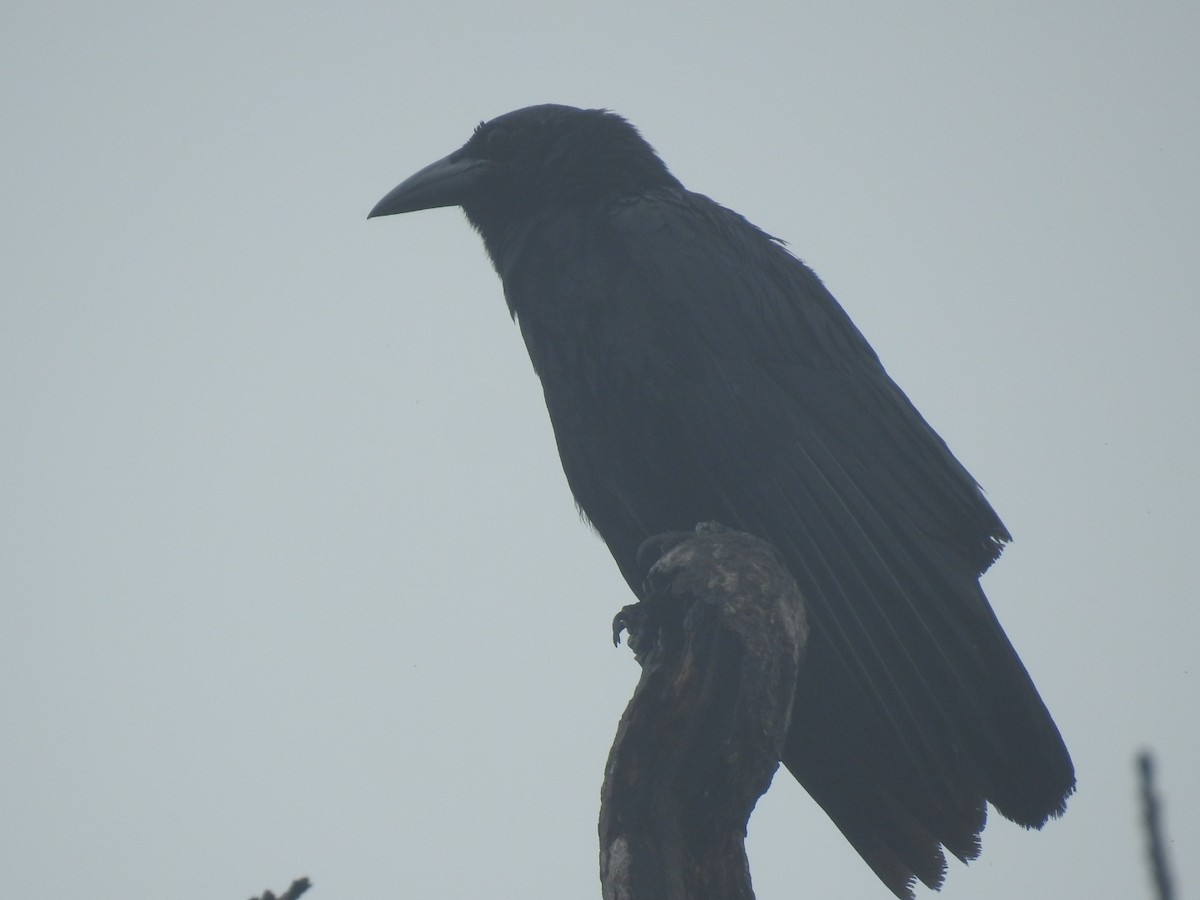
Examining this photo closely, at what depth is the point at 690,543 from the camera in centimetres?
346

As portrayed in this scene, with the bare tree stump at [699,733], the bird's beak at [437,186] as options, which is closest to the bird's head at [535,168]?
the bird's beak at [437,186]

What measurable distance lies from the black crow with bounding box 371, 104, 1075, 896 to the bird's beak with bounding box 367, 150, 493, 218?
3cm

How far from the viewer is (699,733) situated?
2.75m

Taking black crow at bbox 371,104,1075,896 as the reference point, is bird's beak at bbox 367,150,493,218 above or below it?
above

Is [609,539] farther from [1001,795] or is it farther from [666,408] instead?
[1001,795]

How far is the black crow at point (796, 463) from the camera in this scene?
3.80 m

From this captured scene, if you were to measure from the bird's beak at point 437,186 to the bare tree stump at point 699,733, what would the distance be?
332cm

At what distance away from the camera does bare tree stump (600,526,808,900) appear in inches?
99.9

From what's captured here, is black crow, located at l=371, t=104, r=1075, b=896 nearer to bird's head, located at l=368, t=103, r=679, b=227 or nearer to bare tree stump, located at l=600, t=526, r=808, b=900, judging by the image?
bird's head, located at l=368, t=103, r=679, b=227

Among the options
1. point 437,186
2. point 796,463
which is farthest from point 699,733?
point 437,186

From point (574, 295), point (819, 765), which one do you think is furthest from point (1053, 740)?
point (574, 295)

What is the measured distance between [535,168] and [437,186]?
0.60 m

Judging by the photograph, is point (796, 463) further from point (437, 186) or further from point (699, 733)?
point (437, 186)

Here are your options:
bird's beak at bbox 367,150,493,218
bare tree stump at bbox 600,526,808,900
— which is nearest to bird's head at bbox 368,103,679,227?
bird's beak at bbox 367,150,493,218
